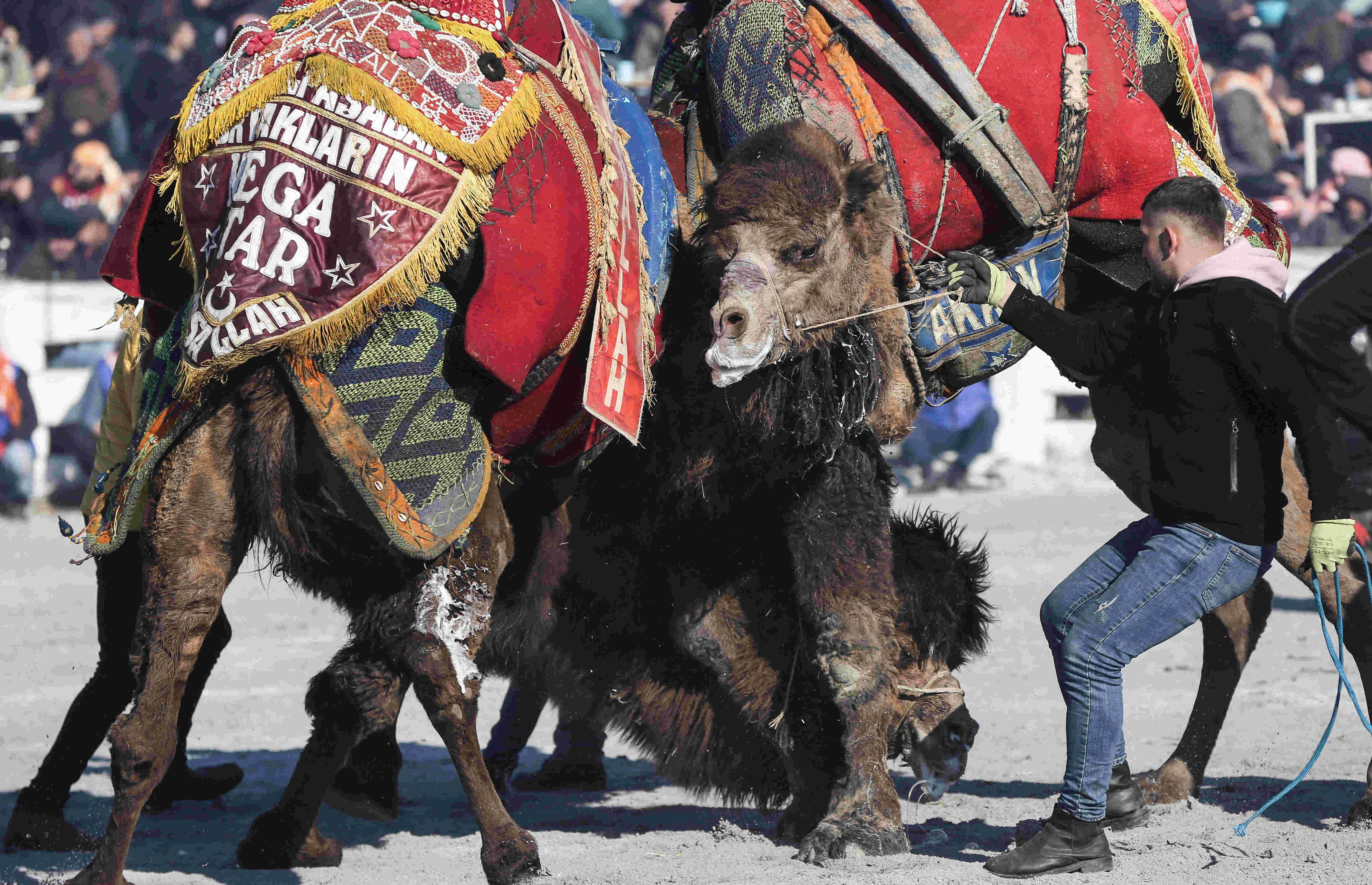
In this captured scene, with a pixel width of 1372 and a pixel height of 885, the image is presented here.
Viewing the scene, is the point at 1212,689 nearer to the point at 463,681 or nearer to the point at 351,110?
the point at 463,681

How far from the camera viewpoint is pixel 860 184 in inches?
143

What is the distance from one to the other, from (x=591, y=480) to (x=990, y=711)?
7.61 ft

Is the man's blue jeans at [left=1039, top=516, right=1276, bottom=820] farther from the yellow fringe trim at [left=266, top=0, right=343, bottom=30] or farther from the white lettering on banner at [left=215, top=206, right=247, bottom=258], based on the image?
the yellow fringe trim at [left=266, top=0, right=343, bottom=30]

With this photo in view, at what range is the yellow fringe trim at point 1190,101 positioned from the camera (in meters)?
4.36

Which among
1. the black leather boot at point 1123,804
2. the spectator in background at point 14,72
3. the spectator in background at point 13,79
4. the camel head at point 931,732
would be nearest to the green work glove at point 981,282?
the camel head at point 931,732

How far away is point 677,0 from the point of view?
4320mm

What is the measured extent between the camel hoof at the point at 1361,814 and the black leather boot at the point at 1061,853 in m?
0.88

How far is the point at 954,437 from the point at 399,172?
359 inches

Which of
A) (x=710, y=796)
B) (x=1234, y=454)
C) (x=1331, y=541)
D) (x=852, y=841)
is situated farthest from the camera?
(x=710, y=796)

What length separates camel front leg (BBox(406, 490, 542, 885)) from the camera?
3.42m

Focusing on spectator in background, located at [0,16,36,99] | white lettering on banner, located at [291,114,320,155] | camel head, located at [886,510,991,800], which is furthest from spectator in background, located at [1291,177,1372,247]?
spectator in background, located at [0,16,36,99]

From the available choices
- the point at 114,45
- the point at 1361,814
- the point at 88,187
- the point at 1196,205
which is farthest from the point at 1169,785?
the point at 114,45

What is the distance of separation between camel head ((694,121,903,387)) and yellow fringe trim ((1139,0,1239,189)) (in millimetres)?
1256

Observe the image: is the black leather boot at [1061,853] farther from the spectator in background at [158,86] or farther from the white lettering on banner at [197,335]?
the spectator in background at [158,86]
